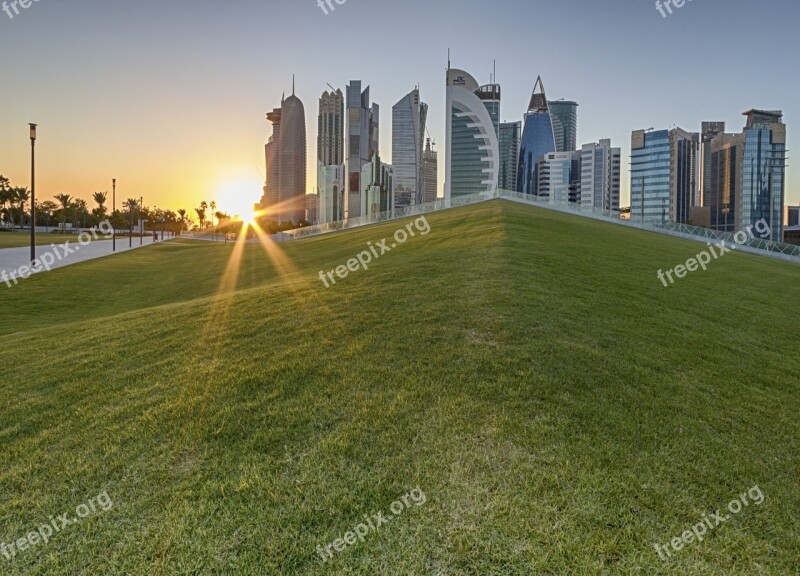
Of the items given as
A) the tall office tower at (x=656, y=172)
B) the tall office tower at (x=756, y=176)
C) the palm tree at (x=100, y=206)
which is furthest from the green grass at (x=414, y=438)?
the tall office tower at (x=656, y=172)

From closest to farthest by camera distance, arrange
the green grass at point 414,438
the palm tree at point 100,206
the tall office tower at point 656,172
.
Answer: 1. the green grass at point 414,438
2. the palm tree at point 100,206
3. the tall office tower at point 656,172

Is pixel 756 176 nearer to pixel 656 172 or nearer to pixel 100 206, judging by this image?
pixel 656 172

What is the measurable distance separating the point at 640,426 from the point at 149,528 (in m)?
5.19

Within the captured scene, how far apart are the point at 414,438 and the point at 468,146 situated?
154 meters

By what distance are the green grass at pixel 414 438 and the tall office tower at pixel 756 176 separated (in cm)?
16979

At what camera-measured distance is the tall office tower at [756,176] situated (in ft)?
464

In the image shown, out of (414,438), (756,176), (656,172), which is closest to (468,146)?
(656,172)

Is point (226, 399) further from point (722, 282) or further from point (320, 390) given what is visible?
point (722, 282)

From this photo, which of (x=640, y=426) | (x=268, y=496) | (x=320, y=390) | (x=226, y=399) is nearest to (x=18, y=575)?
(x=268, y=496)

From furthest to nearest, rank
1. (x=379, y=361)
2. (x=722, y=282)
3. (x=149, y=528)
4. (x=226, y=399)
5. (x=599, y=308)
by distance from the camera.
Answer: (x=722, y=282)
(x=599, y=308)
(x=379, y=361)
(x=226, y=399)
(x=149, y=528)

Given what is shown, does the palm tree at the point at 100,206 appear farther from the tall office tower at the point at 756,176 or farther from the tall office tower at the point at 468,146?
the tall office tower at the point at 756,176

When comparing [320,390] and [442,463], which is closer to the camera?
[442,463]

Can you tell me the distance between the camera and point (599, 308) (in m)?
9.81

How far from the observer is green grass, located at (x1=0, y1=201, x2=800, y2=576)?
3.61m
